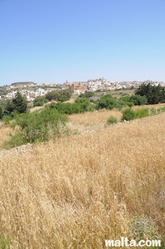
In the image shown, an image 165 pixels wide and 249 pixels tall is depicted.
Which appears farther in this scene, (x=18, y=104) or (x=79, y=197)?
(x=18, y=104)

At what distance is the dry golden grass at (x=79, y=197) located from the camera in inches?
81.7

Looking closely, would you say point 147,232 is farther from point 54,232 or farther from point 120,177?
point 120,177

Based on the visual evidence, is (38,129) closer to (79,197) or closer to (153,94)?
(79,197)

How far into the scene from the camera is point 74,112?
26.0 meters

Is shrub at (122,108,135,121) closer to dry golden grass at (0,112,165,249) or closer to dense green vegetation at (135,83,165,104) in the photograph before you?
dry golden grass at (0,112,165,249)

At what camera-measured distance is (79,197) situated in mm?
2986

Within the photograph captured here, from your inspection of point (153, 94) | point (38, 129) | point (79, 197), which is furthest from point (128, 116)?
point (153, 94)

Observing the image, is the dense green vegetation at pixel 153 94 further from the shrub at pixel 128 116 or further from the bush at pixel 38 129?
the bush at pixel 38 129

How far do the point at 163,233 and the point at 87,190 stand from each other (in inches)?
45.5

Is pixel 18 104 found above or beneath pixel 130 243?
beneath

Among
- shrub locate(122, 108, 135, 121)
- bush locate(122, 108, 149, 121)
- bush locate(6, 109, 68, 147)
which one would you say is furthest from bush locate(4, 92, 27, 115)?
bush locate(6, 109, 68, 147)

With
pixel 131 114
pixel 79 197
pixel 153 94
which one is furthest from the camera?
pixel 153 94

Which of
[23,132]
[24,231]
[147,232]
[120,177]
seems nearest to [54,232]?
[24,231]

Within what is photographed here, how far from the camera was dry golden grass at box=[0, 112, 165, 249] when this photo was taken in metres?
2.07
